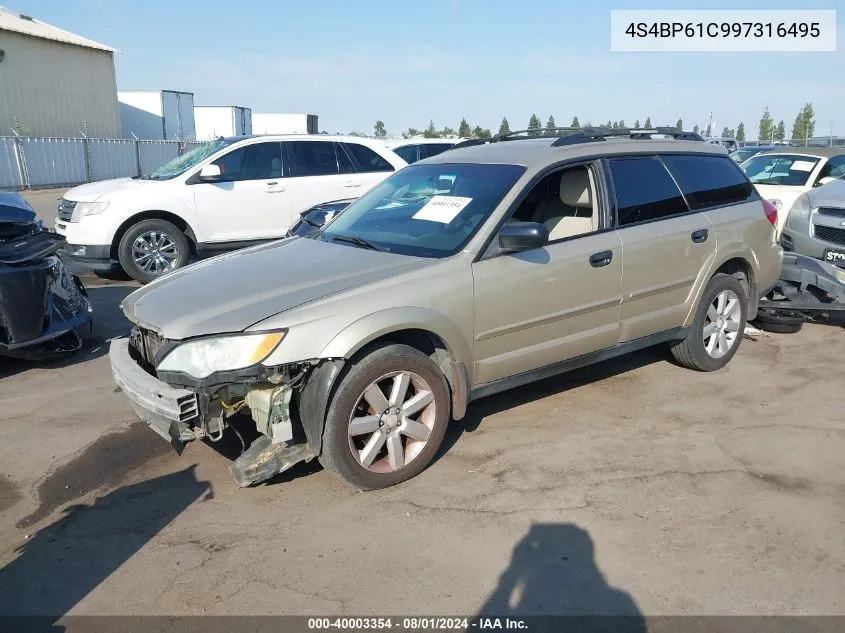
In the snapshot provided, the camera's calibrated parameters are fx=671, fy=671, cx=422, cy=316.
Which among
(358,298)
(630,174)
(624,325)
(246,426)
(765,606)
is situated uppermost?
(630,174)

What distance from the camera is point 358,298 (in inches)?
136

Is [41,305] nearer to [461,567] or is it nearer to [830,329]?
[461,567]

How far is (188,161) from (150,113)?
3005 cm

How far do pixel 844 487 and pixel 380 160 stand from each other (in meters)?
7.56

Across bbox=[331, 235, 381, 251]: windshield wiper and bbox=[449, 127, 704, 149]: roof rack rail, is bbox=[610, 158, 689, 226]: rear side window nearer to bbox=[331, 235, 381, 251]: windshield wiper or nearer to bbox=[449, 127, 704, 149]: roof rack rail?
bbox=[449, 127, 704, 149]: roof rack rail

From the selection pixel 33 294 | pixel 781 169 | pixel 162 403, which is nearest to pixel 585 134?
pixel 162 403

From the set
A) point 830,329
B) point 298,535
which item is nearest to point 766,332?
point 830,329

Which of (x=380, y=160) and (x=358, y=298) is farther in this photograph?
(x=380, y=160)

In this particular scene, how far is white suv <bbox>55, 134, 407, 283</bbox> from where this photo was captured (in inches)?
326

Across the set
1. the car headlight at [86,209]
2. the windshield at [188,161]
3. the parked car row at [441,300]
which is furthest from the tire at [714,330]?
the car headlight at [86,209]

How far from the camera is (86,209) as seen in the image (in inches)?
327

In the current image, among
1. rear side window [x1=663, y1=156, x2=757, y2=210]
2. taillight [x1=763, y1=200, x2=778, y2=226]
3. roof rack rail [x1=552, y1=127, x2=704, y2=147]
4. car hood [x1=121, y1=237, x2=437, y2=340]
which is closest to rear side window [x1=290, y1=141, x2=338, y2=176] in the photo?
roof rack rail [x1=552, y1=127, x2=704, y2=147]

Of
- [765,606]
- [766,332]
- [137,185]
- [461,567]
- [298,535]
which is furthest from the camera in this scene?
[137,185]

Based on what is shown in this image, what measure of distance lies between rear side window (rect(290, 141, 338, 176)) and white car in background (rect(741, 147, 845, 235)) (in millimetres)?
6621
